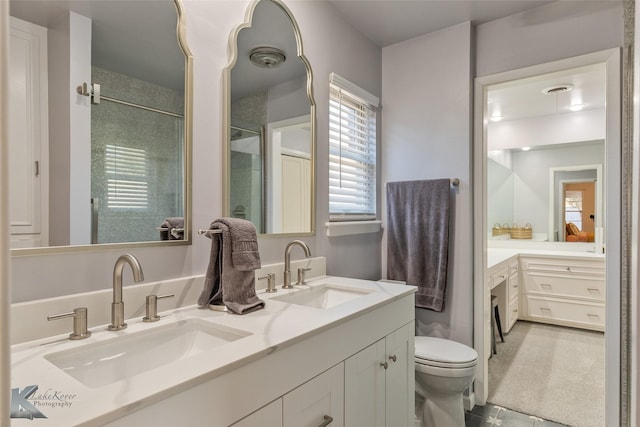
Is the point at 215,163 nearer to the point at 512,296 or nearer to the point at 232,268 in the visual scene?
the point at 232,268

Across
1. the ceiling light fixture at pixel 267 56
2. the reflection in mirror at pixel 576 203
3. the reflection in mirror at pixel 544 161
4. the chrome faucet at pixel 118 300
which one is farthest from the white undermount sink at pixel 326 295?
the reflection in mirror at pixel 576 203

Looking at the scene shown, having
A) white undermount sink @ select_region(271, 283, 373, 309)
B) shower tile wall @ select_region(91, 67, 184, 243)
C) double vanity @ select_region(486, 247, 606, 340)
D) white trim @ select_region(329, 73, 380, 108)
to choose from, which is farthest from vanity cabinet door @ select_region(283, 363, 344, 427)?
double vanity @ select_region(486, 247, 606, 340)

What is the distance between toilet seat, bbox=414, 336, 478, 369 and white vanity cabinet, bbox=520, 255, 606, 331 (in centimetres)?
246

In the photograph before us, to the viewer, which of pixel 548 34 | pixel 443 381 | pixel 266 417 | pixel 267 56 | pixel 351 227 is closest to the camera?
pixel 266 417

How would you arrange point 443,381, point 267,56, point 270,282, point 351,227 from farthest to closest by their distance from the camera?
point 351,227 < point 443,381 < point 267,56 < point 270,282

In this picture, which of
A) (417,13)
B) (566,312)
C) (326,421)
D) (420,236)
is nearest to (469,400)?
(420,236)

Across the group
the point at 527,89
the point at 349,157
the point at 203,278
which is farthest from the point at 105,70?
the point at 527,89

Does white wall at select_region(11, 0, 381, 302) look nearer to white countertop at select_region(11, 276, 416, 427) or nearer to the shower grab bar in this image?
white countertop at select_region(11, 276, 416, 427)

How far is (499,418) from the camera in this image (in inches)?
86.7

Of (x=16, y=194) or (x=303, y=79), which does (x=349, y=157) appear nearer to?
(x=303, y=79)

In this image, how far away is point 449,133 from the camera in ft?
7.80

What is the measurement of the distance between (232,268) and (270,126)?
77 centimetres

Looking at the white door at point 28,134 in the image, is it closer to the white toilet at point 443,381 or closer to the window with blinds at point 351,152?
the window with blinds at point 351,152

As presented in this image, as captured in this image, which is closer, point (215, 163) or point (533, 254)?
point (215, 163)
